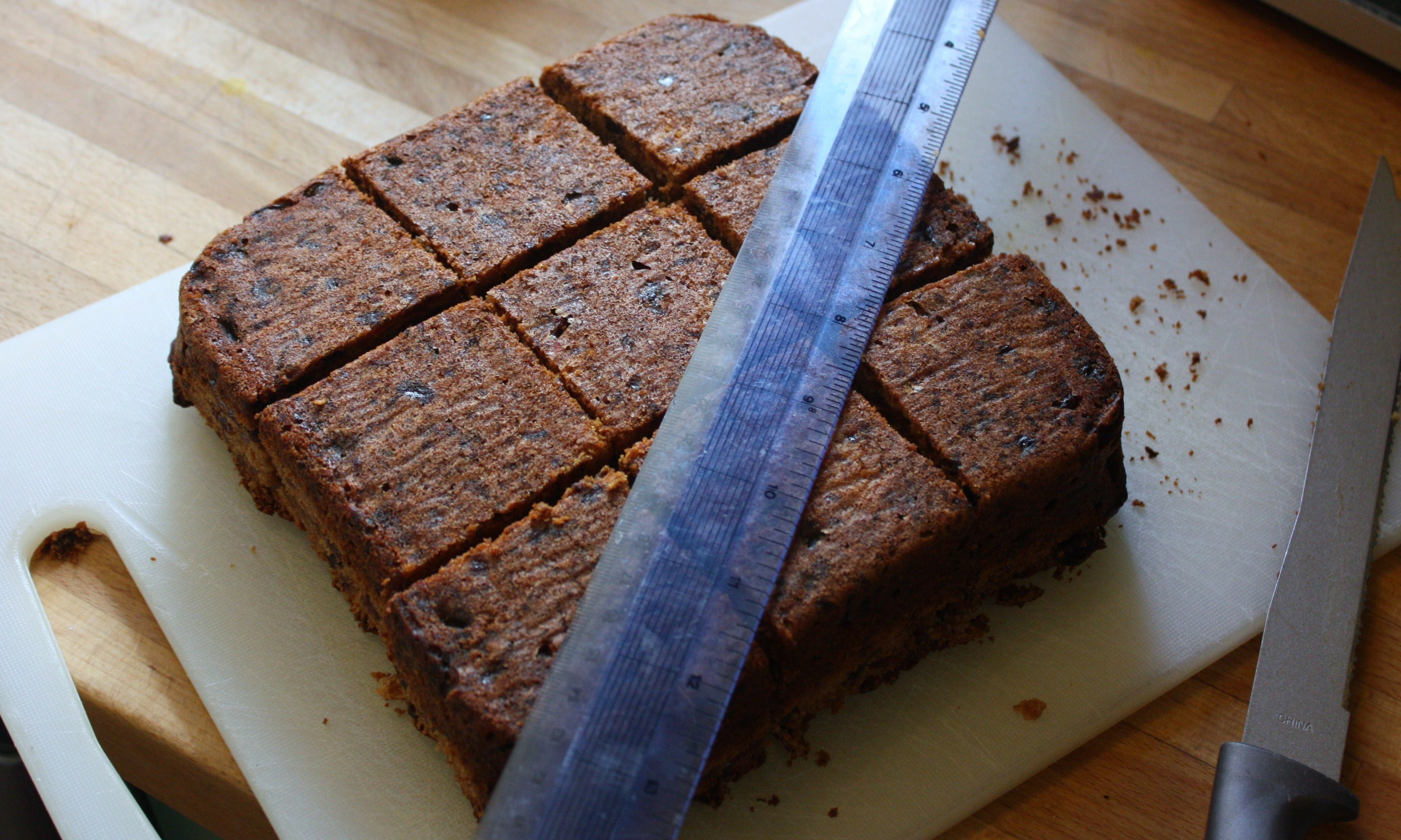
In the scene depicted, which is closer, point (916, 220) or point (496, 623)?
point (496, 623)

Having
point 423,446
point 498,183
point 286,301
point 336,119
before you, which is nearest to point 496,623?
point 423,446

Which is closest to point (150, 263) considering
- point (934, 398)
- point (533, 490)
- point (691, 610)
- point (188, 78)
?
point (188, 78)

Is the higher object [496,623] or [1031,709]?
[496,623]

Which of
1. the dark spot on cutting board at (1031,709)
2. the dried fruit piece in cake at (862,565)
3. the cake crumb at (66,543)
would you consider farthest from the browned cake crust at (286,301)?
the dark spot on cutting board at (1031,709)

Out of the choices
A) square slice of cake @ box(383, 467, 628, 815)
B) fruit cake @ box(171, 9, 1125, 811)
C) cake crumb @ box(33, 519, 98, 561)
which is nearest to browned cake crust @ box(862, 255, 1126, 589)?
fruit cake @ box(171, 9, 1125, 811)

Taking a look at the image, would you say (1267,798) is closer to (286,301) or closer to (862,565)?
(862,565)

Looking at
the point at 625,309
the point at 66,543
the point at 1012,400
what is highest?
the point at 625,309

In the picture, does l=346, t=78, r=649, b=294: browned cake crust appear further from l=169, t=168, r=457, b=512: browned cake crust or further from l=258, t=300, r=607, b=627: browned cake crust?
l=258, t=300, r=607, b=627: browned cake crust
